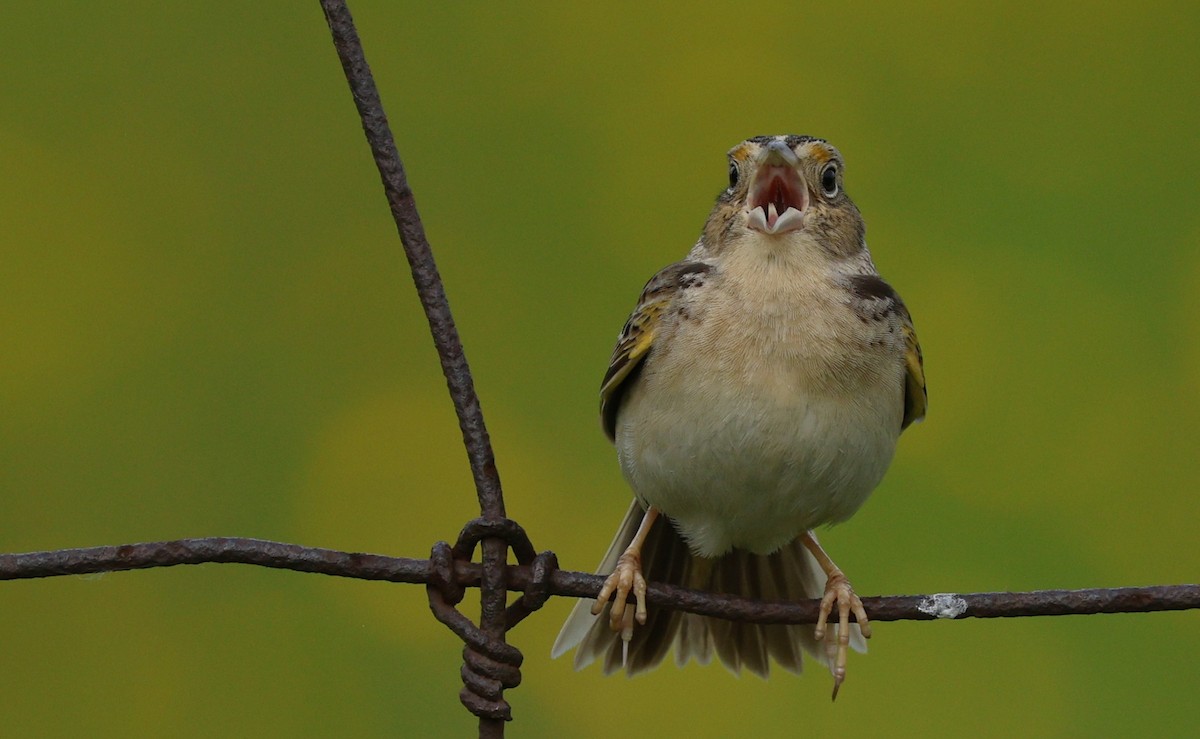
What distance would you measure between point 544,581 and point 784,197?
1124 mm

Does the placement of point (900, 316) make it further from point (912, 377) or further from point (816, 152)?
point (816, 152)

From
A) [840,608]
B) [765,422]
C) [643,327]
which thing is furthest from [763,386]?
[840,608]

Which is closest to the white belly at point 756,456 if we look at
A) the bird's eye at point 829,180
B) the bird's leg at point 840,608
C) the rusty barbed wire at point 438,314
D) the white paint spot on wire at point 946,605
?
the bird's leg at point 840,608

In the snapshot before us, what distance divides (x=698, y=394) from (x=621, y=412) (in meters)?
0.24

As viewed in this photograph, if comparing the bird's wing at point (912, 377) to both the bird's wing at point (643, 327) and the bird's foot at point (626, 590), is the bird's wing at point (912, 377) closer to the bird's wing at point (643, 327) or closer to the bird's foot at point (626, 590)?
the bird's wing at point (643, 327)

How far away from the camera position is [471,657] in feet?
6.01

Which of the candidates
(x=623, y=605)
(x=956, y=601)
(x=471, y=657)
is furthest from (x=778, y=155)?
(x=471, y=657)

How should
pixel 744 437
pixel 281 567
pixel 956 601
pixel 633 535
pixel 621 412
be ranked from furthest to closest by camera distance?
pixel 633 535 → pixel 621 412 → pixel 744 437 → pixel 956 601 → pixel 281 567

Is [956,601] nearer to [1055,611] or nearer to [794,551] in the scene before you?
[1055,611]

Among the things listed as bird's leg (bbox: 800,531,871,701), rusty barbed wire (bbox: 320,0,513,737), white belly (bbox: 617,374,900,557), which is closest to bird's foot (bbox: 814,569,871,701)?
bird's leg (bbox: 800,531,871,701)

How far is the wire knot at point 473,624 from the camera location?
182 cm

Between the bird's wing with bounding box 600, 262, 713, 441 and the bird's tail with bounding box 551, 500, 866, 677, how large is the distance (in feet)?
1.06

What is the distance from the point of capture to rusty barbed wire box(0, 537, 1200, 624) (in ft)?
5.74

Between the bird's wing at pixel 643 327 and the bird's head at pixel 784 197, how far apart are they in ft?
0.32
